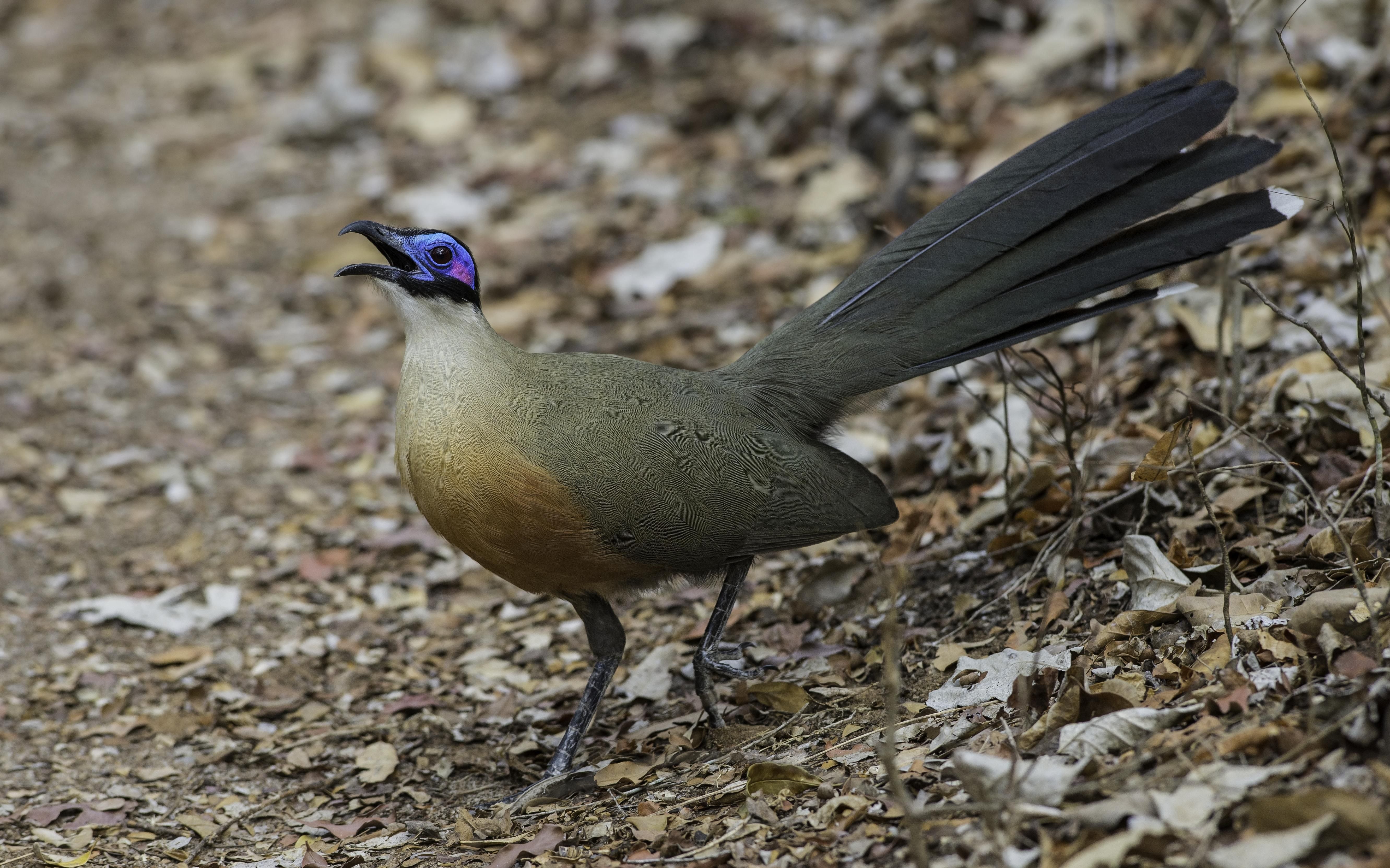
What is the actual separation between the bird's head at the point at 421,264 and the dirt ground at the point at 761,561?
1.57 m

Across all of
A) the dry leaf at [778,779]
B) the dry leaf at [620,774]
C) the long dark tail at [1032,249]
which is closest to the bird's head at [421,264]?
the long dark tail at [1032,249]

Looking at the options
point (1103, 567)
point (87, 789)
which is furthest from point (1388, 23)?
point (87, 789)

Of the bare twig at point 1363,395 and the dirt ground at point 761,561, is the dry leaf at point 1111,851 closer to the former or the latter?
the dirt ground at point 761,561

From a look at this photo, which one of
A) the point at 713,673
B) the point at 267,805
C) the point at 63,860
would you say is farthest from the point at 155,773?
the point at 713,673

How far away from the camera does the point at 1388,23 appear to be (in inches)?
240

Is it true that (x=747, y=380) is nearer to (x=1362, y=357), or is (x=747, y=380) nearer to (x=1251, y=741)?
(x=1362, y=357)

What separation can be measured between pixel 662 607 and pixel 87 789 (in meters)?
2.38

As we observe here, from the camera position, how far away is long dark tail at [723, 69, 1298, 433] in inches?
151

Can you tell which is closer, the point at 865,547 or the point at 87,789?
the point at 87,789

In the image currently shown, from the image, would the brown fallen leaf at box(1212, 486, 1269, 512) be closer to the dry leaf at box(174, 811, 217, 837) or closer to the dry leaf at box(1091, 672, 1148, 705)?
the dry leaf at box(1091, 672, 1148, 705)

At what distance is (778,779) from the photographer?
354 centimetres

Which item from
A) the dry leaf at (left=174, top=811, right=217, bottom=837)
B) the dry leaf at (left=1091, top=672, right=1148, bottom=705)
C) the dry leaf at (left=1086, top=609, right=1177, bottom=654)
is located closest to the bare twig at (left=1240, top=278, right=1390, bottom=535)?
the dry leaf at (left=1086, top=609, right=1177, bottom=654)

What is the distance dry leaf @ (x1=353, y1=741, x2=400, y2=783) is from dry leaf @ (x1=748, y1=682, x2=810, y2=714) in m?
1.38

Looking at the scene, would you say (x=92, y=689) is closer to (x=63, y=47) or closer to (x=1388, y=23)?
(x=1388, y=23)
